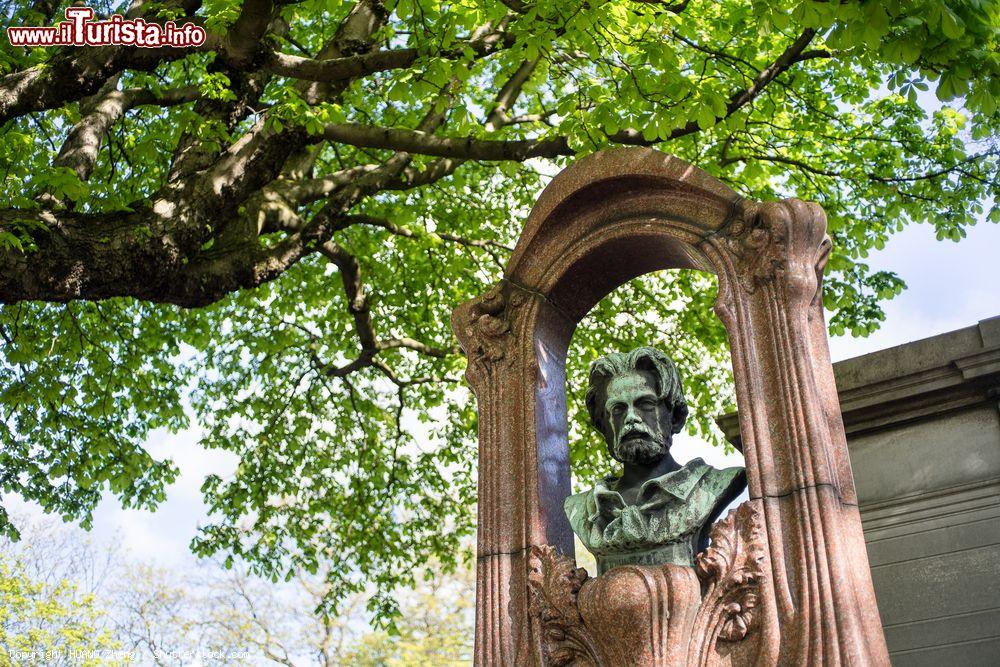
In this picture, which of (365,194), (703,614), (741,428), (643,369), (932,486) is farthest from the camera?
(365,194)

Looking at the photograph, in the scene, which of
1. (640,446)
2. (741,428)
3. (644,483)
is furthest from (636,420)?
(741,428)

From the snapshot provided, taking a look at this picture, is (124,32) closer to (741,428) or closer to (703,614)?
(741,428)

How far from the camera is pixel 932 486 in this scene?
6371mm

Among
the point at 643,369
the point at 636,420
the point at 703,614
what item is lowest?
the point at 703,614

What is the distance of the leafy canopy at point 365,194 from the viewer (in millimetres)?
7926

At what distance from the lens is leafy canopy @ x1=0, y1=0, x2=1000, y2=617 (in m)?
7.93

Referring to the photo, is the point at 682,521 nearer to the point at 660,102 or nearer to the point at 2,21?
the point at 660,102

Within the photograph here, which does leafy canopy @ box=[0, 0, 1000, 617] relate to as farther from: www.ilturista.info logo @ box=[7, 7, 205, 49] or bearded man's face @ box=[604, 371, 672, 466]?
bearded man's face @ box=[604, 371, 672, 466]

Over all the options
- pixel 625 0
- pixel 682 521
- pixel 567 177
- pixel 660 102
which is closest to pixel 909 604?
pixel 682 521

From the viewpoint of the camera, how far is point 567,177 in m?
5.83

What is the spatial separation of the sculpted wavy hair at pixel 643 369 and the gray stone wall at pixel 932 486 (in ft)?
5.54

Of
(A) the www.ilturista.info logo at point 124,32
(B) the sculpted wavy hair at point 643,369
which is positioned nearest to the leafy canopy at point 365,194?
(A) the www.ilturista.info logo at point 124,32

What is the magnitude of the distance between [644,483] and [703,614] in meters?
0.79

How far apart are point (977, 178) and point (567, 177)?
605 cm
